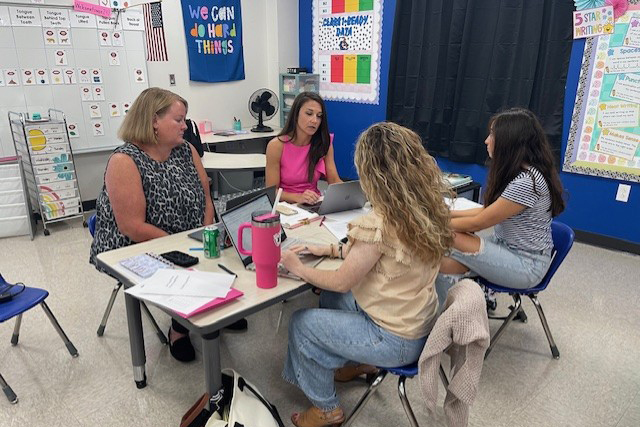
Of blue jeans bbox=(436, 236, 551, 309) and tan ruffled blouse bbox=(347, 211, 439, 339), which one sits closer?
tan ruffled blouse bbox=(347, 211, 439, 339)

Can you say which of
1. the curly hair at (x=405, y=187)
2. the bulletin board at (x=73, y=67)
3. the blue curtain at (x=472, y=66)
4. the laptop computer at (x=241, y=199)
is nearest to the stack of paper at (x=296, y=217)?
the laptop computer at (x=241, y=199)

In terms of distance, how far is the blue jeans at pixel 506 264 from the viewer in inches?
77.4

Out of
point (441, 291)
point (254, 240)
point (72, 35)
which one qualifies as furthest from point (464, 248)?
point (72, 35)

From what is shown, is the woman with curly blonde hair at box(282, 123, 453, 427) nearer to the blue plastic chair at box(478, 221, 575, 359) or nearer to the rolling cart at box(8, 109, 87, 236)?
the blue plastic chair at box(478, 221, 575, 359)

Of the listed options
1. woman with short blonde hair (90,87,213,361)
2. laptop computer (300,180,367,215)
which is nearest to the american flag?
woman with short blonde hair (90,87,213,361)

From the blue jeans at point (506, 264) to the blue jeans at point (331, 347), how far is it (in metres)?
0.53

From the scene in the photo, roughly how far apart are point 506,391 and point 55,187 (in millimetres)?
3541

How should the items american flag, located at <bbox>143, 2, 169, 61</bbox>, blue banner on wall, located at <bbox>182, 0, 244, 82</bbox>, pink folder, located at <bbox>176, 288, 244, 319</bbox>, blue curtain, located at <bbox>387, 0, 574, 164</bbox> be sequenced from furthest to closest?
blue banner on wall, located at <bbox>182, 0, 244, 82</bbox> → american flag, located at <bbox>143, 2, 169, 61</bbox> → blue curtain, located at <bbox>387, 0, 574, 164</bbox> → pink folder, located at <bbox>176, 288, 244, 319</bbox>

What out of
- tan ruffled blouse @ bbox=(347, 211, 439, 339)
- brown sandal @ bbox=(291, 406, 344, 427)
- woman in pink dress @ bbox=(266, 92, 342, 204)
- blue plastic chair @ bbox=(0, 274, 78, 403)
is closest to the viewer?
tan ruffled blouse @ bbox=(347, 211, 439, 339)

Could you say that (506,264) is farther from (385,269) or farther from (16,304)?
(16,304)

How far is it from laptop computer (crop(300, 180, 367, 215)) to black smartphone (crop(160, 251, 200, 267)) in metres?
0.71

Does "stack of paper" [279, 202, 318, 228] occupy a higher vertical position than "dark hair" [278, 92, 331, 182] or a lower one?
lower

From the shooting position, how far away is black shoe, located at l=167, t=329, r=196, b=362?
7.11 ft

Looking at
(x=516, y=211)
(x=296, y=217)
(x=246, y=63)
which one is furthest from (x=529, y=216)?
(x=246, y=63)
